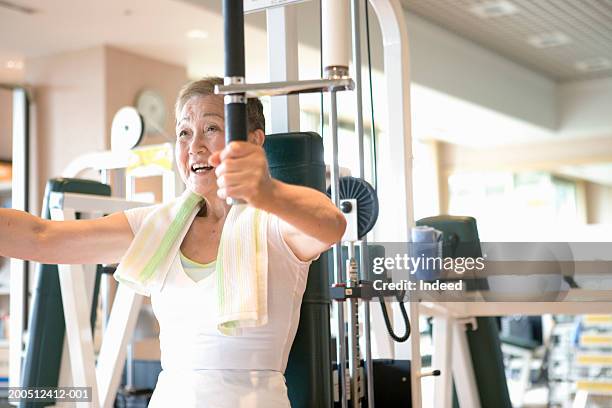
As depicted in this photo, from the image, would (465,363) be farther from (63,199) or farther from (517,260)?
(63,199)

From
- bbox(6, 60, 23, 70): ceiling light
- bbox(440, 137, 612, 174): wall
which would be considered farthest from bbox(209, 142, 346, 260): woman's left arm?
bbox(440, 137, 612, 174): wall

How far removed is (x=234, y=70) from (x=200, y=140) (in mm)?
466

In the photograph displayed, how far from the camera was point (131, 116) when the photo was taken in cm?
333

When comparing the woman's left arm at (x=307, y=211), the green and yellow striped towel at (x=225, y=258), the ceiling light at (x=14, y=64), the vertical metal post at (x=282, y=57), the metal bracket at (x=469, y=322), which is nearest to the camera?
the woman's left arm at (x=307, y=211)

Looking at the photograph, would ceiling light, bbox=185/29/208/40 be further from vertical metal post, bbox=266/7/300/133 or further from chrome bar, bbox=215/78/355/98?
chrome bar, bbox=215/78/355/98

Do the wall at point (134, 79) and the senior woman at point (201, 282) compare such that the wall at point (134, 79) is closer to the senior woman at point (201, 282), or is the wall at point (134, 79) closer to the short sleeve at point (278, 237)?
the senior woman at point (201, 282)

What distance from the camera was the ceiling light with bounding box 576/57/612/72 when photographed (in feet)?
25.0

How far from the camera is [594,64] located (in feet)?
25.6

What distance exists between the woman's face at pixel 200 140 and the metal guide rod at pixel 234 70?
45 centimetres

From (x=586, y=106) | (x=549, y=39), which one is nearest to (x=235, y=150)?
(x=549, y=39)

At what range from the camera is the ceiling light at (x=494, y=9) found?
6.08 metres

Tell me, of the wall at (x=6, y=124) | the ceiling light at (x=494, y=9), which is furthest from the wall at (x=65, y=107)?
the ceiling light at (x=494, y=9)

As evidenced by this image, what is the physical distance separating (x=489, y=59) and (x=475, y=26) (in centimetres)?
99

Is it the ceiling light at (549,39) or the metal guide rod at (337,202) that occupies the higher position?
the ceiling light at (549,39)
